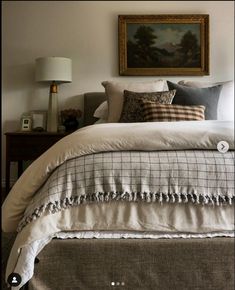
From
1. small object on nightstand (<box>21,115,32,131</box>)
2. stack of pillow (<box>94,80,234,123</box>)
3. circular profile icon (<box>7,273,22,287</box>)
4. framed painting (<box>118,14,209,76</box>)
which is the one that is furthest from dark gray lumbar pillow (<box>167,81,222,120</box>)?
circular profile icon (<box>7,273,22,287</box>)

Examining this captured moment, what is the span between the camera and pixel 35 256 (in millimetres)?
1404

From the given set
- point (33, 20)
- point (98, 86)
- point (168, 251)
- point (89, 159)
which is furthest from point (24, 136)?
point (168, 251)

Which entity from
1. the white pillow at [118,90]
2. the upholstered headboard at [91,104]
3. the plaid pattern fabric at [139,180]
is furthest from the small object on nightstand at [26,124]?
the plaid pattern fabric at [139,180]

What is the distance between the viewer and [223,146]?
1506 mm

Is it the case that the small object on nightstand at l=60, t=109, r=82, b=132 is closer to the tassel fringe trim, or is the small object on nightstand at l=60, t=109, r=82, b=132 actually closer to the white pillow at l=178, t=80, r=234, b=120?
the white pillow at l=178, t=80, r=234, b=120

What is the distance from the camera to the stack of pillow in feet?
8.10

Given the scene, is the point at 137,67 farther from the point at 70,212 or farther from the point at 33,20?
the point at 70,212

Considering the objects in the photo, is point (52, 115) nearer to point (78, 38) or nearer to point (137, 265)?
point (78, 38)

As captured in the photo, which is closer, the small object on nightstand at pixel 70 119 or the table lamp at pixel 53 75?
the table lamp at pixel 53 75

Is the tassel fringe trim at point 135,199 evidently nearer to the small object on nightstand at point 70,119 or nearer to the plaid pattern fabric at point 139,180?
the plaid pattern fabric at point 139,180

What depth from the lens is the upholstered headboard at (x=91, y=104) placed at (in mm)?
3674

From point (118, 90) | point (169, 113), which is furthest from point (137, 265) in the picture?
point (118, 90)

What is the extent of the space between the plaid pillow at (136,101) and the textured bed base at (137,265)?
1.34m

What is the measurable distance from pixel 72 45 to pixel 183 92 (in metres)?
1.52
